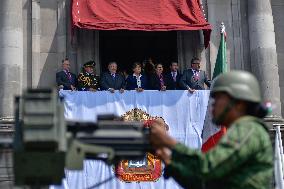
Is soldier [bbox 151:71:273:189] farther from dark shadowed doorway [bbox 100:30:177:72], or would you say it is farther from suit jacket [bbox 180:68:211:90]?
dark shadowed doorway [bbox 100:30:177:72]

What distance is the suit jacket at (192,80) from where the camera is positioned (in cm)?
1675

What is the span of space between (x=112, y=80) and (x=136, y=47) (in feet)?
11.5

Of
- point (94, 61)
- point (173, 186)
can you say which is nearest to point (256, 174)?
point (173, 186)

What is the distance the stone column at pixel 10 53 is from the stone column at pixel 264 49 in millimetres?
6599

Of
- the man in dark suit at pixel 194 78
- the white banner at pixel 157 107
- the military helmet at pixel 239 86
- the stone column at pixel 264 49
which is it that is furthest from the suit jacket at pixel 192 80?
the military helmet at pixel 239 86

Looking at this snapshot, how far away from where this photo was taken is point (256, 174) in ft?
15.9

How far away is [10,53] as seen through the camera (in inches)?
686

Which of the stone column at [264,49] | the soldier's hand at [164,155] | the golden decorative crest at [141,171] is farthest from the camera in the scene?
the stone column at [264,49]

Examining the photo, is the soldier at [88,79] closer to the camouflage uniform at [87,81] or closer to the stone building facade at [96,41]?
the camouflage uniform at [87,81]

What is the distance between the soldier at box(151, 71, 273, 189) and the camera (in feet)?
15.5

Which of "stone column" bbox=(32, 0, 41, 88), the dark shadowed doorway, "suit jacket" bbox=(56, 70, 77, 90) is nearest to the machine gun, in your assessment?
"suit jacket" bbox=(56, 70, 77, 90)

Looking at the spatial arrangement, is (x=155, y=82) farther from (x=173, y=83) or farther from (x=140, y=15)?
(x=140, y=15)

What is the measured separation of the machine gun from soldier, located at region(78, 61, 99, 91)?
11316mm

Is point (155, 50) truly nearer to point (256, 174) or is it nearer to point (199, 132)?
point (199, 132)
